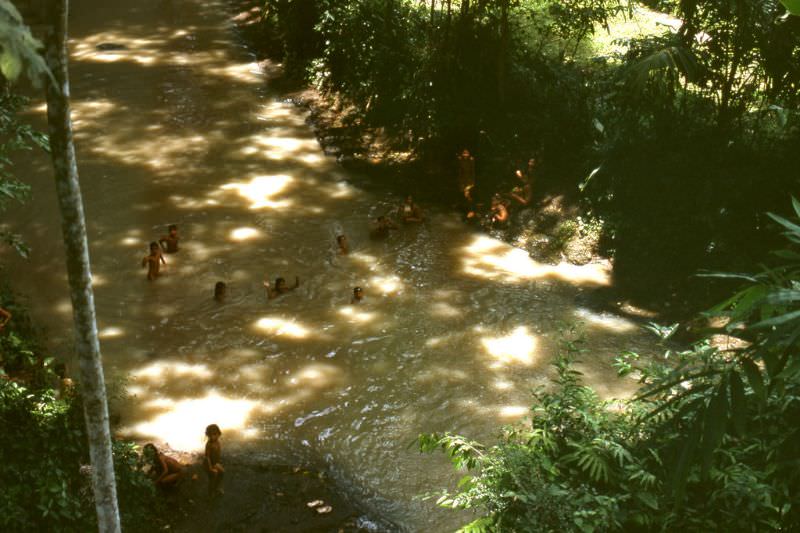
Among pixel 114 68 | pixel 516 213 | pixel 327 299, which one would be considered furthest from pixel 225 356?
pixel 114 68

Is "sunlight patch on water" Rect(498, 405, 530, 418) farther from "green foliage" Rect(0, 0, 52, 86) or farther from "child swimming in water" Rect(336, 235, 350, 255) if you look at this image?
"green foliage" Rect(0, 0, 52, 86)

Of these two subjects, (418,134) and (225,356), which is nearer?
(225,356)

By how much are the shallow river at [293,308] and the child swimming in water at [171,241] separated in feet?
0.79

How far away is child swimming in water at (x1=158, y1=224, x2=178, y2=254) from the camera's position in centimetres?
1098

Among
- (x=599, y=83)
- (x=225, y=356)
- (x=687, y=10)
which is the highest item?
(x=687, y=10)

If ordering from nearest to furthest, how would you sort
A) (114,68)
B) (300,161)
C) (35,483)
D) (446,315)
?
(35,483), (446,315), (300,161), (114,68)

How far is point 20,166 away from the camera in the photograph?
1309 centimetres

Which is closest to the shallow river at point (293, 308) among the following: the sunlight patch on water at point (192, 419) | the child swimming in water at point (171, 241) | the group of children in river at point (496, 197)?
the sunlight patch on water at point (192, 419)

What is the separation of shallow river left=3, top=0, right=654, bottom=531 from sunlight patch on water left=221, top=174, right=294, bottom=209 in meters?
0.04

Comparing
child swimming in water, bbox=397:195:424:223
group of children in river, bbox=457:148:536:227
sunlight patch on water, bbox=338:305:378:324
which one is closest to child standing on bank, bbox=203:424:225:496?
sunlight patch on water, bbox=338:305:378:324

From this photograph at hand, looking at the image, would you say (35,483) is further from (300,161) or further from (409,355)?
(300,161)

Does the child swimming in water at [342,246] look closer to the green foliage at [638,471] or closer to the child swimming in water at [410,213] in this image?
the child swimming in water at [410,213]

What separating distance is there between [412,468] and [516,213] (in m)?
5.78

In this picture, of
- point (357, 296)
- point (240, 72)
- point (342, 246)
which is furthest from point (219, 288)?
point (240, 72)
